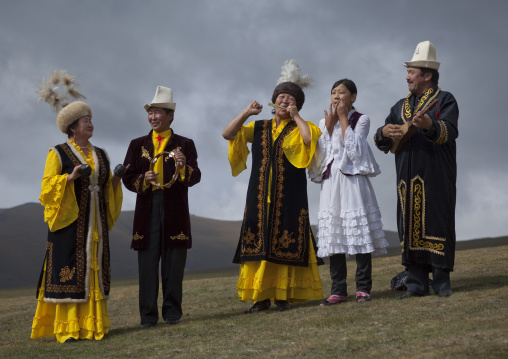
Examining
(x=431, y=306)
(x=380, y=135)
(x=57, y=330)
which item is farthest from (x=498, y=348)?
(x=57, y=330)

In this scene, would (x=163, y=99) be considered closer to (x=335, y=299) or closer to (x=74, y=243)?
(x=74, y=243)

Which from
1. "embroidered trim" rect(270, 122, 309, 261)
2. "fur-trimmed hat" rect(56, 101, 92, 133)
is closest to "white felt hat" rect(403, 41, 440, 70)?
"embroidered trim" rect(270, 122, 309, 261)

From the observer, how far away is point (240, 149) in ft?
24.8

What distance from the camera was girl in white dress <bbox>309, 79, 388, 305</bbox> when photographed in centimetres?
702

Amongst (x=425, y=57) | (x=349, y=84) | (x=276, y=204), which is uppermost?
(x=425, y=57)

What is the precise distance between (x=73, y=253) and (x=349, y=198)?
2967mm

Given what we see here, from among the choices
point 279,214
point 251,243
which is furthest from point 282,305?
point 279,214

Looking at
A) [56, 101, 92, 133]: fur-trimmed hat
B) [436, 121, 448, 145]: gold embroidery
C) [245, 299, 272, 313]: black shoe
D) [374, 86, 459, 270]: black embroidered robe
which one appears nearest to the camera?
[436, 121, 448, 145]: gold embroidery

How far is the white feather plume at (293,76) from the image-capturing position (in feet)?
25.2

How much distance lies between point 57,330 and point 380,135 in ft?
13.2

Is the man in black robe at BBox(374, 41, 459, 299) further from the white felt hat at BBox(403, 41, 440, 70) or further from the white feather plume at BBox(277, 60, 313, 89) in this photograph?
the white feather plume at BBox(277, 60, 313, 89)

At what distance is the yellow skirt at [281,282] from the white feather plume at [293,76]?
1.91 m

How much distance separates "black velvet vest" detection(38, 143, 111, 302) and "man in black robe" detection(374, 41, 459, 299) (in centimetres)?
326

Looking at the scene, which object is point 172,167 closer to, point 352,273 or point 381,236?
point 381,236
